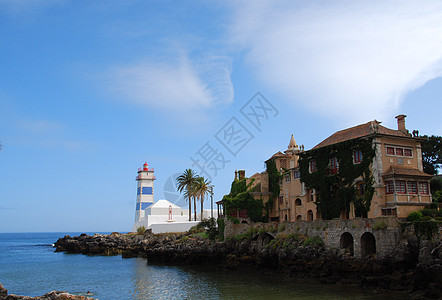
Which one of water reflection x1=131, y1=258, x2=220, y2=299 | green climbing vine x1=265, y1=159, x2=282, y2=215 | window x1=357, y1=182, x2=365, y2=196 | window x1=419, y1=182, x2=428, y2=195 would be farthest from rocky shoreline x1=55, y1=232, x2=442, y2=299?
window x1=419, y1=182, x2=428, y2=195

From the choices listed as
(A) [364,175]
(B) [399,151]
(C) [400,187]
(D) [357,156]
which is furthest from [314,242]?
(B) [399,151]

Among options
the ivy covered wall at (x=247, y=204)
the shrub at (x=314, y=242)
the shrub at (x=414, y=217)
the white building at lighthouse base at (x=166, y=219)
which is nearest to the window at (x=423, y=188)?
the shrub at (x=414, y=217)

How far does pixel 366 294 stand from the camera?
25.9 m

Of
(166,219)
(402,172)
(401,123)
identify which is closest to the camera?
(402,172)

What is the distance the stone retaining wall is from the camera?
2938cm

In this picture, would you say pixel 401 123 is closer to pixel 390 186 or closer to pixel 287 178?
pixel 390 186

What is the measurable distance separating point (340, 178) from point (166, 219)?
44.1 meters

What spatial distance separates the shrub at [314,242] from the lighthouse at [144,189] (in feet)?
187

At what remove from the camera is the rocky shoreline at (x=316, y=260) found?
25656mm

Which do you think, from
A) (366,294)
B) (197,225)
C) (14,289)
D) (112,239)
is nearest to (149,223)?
(112,239)

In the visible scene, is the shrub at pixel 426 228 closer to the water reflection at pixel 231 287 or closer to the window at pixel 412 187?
the water reflection at pixel 231 287

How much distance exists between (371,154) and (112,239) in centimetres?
5110

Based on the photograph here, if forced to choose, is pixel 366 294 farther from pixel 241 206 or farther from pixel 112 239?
pixel 112 239

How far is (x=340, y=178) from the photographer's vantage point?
131ft
